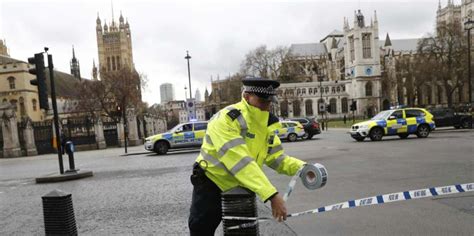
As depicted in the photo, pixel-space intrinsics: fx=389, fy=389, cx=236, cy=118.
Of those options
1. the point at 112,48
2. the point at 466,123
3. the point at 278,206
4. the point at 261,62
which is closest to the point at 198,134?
the point at 466,123

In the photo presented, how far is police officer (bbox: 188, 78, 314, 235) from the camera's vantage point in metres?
2.46

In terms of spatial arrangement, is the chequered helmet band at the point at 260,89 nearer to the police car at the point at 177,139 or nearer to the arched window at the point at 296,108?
the police car at the point at 177,139

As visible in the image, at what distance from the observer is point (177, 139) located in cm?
2195

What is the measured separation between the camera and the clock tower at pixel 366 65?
90.6 meters

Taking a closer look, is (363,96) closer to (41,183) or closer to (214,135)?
(41,183)

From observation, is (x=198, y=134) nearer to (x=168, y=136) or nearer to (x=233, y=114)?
(x=168, y=136)

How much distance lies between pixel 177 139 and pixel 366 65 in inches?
3081

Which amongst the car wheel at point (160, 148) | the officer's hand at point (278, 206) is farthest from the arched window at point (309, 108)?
the officer's hand at point (278, 206)

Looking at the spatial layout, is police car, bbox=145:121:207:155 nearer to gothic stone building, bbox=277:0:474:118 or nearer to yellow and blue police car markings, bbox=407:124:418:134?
yellow and blue police car markings, bbox=407:124:418:134

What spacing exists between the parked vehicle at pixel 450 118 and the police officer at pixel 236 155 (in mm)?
27026

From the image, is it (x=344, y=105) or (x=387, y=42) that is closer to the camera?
(x=344, y=105)

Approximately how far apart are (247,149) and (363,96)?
9424 centimetres

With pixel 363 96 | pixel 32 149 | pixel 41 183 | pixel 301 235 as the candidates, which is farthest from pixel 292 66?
pixel 301 235

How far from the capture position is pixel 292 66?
307 feet
